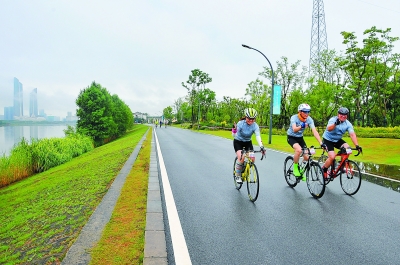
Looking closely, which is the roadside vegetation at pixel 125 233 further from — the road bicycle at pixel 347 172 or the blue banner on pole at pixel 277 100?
the blue banner on pole at pixel 277 100

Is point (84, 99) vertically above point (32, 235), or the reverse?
point (84, 99)

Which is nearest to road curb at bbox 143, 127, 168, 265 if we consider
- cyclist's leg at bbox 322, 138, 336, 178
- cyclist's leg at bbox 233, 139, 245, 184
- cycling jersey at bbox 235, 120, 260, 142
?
cyclist's leg at bbox 233, 139, 245, 184

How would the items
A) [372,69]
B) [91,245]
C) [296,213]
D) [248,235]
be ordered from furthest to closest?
1. [372,69]
2. [296,213]
3. [248,235]
4. [91,245]

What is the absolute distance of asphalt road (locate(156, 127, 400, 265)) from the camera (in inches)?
136

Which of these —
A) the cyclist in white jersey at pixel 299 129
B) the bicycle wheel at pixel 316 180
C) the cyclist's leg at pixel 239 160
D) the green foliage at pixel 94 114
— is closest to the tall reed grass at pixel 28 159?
the cyclist's leg at pixel 239 160

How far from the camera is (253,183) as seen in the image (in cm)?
589

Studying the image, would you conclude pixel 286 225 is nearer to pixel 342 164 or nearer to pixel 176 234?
pixel 176 234

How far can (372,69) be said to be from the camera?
34031mm

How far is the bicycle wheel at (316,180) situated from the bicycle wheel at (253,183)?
1394mm

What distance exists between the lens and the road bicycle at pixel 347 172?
626 centimetres

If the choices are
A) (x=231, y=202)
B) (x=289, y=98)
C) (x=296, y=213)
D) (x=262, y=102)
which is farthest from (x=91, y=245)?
(x=262, y=102)

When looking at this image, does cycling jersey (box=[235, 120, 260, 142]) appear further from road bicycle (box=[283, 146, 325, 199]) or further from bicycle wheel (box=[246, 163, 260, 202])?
road bicycle (box=[283, 146, 325, 199])

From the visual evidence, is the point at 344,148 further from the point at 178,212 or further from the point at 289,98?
the point at 289,98

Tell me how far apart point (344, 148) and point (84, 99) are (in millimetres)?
44237
